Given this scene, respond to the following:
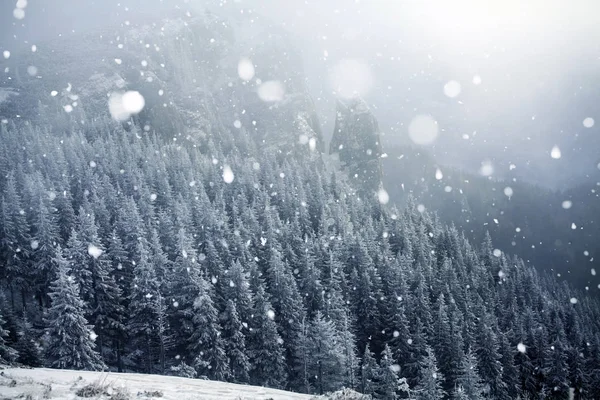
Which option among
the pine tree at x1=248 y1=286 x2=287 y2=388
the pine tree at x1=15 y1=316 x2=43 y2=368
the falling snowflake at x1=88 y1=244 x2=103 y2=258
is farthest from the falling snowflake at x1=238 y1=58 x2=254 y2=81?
the pine tree at x1=15 y1=316 x2=43 y2=368

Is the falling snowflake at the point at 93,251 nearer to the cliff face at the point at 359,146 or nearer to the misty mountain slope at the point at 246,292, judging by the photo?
the misty mountain slope at the point at 246,292

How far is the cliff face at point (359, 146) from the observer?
522 ft

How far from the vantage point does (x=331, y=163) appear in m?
163

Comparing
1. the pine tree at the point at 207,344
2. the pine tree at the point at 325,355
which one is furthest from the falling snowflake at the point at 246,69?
the pine tree at the point at 325,355

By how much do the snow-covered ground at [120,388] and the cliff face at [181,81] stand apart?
10693 centimetres

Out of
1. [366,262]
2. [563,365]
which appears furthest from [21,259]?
[563,365]

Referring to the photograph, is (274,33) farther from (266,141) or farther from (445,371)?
(445,371)

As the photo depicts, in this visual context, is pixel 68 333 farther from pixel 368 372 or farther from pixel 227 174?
pixel 227 174

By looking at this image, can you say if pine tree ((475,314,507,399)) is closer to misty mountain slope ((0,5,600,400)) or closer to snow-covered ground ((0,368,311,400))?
misty mountain slope ((0,5,600,400))

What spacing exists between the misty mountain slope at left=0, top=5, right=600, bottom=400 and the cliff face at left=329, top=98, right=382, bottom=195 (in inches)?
2972

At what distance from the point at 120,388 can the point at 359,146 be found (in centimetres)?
15741

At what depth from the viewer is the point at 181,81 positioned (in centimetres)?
15112

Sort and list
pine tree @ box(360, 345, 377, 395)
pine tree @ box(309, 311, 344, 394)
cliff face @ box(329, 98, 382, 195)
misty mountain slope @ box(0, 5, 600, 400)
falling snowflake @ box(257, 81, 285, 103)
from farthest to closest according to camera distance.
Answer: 1. falling snowflake @ box(257, 81, 285, 103)
2. cliff face @ box(329, 98, 382, 195)
3. pine tree @ box(309, 311, 344, 394)
4. misty mountain slope @ box(0, 5, 600, 400)
5. pine tree @ box(360, 345, 377, 395)

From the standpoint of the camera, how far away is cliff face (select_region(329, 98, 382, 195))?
159 metres
